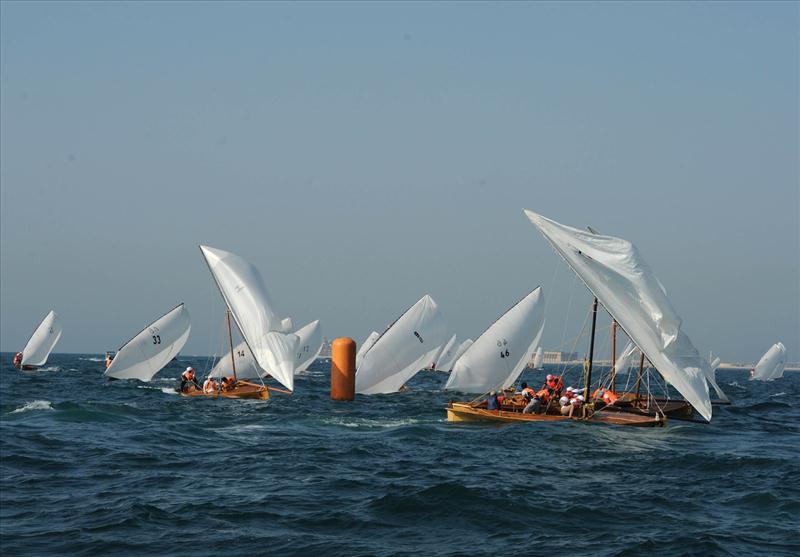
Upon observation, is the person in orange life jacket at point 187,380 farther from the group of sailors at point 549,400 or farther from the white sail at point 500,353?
the group of sailors at point 549,400

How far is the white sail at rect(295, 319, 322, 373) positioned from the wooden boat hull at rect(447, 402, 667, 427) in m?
54.0

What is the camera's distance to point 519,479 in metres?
25.6

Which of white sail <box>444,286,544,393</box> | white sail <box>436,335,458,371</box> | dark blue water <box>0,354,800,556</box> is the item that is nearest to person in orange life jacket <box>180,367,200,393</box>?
dark blue water <box>0,354,800,556</box>

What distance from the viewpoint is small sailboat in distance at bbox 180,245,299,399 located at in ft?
176

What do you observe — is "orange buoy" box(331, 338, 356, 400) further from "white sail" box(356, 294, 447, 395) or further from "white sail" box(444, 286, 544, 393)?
"white sail" box(444, 286, 544, 393)

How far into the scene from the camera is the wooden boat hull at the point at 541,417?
38.5 m

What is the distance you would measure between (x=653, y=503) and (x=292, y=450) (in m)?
12.4

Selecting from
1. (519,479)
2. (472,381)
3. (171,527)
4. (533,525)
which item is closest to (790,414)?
(472,381)

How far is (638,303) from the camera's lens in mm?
37219

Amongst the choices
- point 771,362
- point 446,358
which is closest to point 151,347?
point 446,358

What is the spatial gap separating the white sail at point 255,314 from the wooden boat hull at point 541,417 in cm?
1596

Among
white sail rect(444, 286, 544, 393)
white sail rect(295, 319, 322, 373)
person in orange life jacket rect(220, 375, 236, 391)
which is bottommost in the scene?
person in orange life jacket rect(220, 375, 236, 391)

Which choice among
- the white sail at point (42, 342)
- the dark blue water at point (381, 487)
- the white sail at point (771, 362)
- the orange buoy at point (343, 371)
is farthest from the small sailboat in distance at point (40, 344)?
the white sail at point (771, 362)

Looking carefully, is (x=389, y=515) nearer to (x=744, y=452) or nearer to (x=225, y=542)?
(x=225, y=542)
